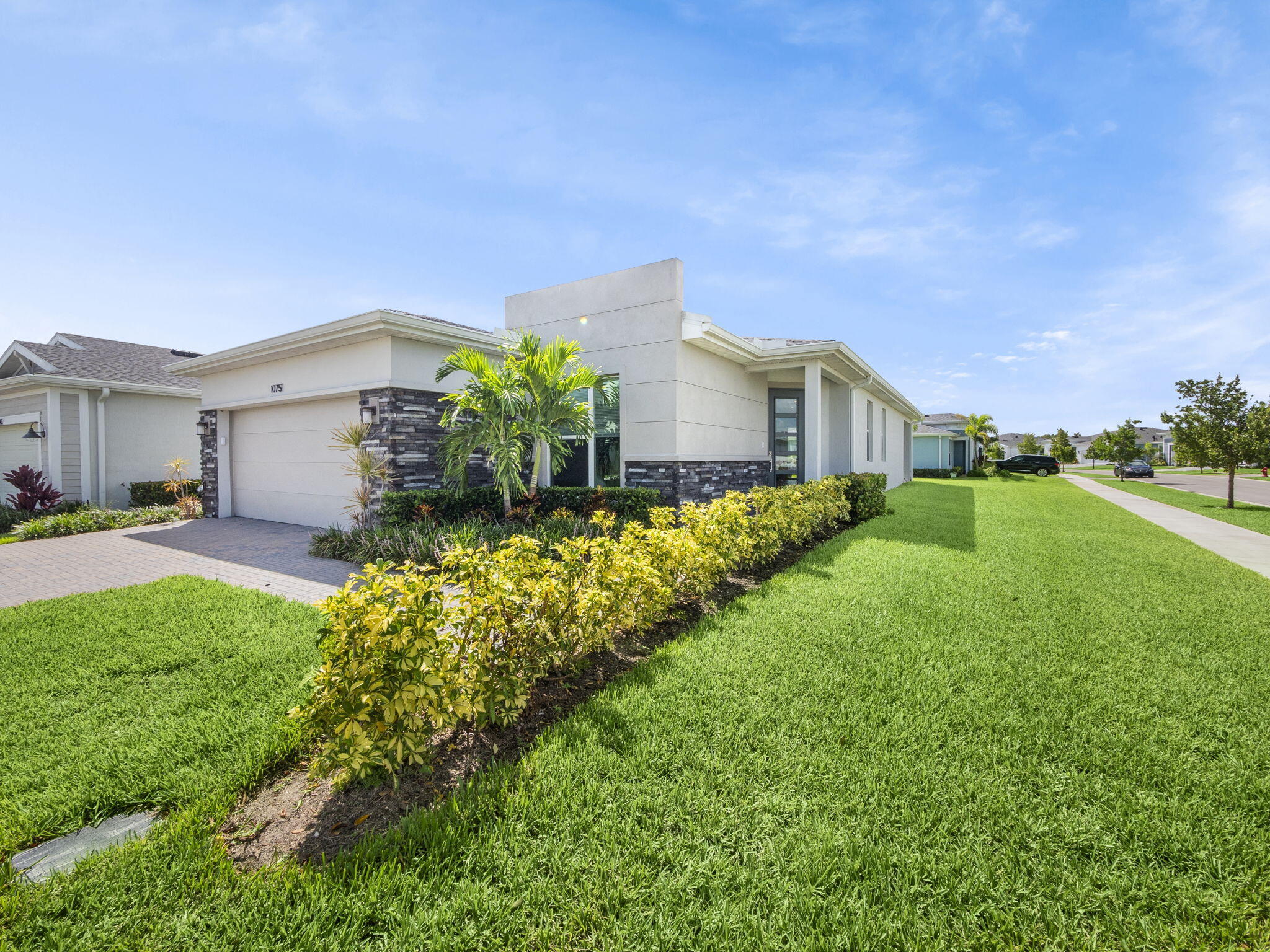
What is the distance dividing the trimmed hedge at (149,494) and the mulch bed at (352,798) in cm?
1387

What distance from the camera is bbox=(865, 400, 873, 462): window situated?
15005 mm

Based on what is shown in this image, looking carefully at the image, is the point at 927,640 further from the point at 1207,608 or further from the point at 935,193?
the point at 935,193

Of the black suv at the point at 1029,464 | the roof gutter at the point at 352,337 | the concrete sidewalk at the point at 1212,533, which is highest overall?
the roof gutter at the point at 352,337

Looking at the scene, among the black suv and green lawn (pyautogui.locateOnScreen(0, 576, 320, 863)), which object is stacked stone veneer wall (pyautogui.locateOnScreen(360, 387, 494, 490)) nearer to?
green lawn (pyautogui.locateOnScreen(0, 576, 320, 863))

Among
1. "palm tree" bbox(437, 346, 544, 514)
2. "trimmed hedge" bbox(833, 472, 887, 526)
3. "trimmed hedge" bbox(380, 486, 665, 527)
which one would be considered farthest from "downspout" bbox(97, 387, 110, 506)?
"trimmed hedge" bbox(833, 472, 887, 526)

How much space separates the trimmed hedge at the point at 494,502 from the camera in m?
8.23

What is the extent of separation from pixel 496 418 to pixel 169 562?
16.7ft

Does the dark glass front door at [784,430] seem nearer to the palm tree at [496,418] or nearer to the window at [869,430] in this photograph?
the window at [869,430]

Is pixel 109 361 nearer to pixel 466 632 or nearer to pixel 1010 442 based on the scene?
pixel 466 632

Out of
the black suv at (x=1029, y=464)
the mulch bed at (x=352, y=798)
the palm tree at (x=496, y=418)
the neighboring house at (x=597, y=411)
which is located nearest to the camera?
the mulch bed at (x=352, y=798)

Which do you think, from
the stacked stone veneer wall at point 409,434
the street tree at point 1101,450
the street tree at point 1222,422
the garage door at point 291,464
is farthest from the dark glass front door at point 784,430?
the street tree at point 1101,450

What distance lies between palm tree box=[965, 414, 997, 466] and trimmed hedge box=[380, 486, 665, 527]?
34.2 metres

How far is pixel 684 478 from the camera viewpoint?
9.20 m

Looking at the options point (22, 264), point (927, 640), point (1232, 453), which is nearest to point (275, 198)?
point (22, 264)
